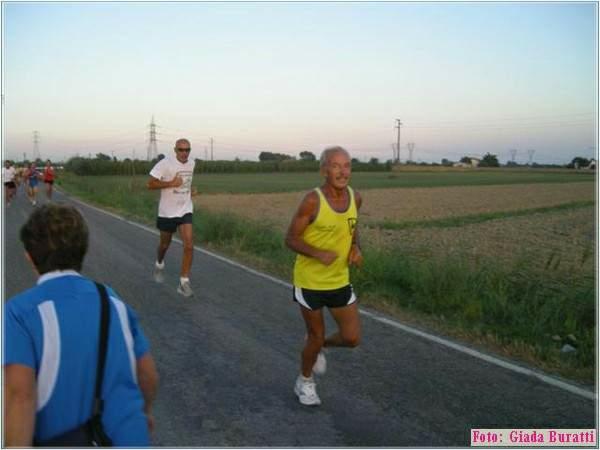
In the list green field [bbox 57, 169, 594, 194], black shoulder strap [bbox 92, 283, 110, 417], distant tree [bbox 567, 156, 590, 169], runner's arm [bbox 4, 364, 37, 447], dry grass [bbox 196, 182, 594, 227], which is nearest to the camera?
runner's arm [bbox 4, 364, 37, 447]

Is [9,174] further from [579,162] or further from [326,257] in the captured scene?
[579,162]

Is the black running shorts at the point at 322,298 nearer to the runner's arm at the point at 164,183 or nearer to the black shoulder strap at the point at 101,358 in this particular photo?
the black shoulder strap at the point at 101,358

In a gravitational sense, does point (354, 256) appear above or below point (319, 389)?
above

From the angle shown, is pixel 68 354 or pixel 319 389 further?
pixel 319 389

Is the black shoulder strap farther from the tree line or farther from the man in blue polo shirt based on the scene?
the tree line

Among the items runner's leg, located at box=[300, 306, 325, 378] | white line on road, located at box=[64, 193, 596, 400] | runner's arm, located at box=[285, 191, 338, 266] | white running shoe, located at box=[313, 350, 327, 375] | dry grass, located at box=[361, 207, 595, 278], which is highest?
runner's arm, located at box=[285, 191, 338, 266]

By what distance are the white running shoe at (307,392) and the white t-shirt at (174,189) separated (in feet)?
13.8

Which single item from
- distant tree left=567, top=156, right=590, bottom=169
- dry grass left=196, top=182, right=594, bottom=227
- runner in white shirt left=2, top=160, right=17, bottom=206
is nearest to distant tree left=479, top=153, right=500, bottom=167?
distant tree left=567, top=156, right=590, bottom=169

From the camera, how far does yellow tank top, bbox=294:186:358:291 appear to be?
4094 mm

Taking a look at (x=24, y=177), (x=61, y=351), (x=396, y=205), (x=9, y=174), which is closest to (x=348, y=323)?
(x=61, y=351)

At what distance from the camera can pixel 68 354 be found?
1921mm

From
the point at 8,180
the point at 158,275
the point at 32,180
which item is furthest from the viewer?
the point at 32,180

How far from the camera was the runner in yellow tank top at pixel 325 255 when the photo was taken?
4062 mm

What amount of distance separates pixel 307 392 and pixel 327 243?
110 cm
